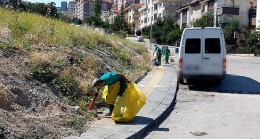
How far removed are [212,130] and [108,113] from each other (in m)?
2.12

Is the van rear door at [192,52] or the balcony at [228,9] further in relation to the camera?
the balcony at [228,9]

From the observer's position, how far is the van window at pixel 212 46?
1441 cm

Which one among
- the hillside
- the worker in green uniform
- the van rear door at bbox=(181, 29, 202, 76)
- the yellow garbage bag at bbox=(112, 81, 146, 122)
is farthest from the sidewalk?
the van rear door at bbox=(181, 29, 202, 76)

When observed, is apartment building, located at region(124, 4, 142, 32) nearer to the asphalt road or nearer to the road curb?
the asphalt road

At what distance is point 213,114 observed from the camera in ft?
30.5

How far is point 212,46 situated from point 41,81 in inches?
325

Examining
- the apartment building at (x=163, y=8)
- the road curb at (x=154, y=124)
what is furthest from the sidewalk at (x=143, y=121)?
the apartment building at (x=163, y=8)

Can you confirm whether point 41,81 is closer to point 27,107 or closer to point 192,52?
point 27,107

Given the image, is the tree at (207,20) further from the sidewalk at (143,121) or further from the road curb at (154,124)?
the road curb at (154,124)

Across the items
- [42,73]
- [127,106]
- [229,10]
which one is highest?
[229,10]

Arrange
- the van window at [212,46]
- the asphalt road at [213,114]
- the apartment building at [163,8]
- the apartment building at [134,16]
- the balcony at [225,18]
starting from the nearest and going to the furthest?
the asphalt road at [213,114], the van window at [212,46], the balcony at [225,18], the apartment building at [163,8], the apartment building at [134,16]

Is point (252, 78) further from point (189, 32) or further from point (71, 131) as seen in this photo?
point (71, 131)

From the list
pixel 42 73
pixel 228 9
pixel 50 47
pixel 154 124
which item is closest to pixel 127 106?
pixel 154 124

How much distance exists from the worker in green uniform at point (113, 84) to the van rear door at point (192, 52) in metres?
7.31
